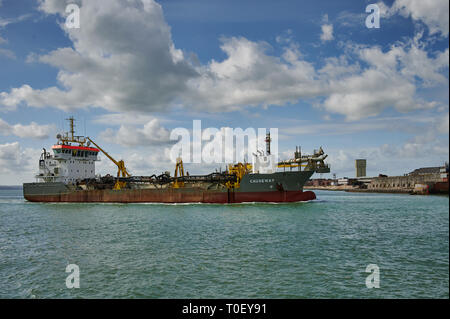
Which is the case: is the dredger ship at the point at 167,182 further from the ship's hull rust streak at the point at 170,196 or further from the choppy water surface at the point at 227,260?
the choppy water surface at the point at 227,260

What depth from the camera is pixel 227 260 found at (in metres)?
13.7

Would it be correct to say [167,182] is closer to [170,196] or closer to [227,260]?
[170,196]

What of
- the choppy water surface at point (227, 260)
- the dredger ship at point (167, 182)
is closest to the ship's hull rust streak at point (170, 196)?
the dredger ship at point (167, 182)

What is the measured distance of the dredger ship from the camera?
40.4 m

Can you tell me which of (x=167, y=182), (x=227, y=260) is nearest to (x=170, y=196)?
(x=167, y=182)

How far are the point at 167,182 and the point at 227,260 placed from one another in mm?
35654

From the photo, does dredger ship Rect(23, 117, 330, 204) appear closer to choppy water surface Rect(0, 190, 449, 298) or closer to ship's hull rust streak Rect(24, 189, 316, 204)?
ship's hull rust streak Rect(24, 189, 316, 204)

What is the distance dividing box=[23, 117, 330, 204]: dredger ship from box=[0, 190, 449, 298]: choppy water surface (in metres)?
17.0

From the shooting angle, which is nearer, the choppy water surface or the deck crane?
the choppy water surface

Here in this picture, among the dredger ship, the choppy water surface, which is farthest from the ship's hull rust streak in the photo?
the choppy water surface

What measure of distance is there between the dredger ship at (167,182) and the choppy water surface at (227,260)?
1700cm
